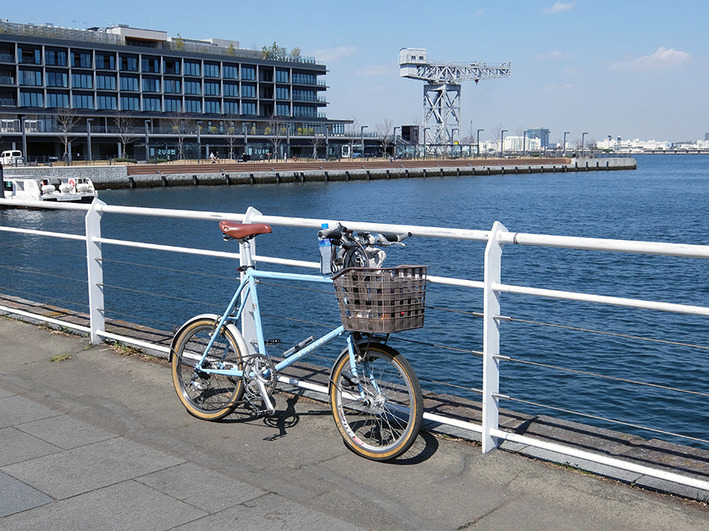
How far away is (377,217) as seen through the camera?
165ft

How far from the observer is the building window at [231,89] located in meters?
106

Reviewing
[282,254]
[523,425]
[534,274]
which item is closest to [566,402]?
[523,425]

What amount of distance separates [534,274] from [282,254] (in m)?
11.1

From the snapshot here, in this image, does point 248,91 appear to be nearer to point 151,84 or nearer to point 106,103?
point 151,84

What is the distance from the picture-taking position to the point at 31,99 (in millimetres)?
87188

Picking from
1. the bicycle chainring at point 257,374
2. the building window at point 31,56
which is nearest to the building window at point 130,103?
the building window at point 31,56

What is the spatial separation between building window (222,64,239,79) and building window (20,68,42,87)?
24.9 m

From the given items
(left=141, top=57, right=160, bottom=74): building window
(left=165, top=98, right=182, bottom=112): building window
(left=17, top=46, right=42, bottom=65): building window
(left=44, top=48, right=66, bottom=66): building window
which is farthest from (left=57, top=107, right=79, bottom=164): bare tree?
(left=165, top=98, right=182, bottom=112): building window

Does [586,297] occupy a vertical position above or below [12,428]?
above

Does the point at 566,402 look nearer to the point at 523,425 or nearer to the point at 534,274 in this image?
the point at 523,425

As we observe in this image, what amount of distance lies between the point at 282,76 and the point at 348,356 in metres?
111

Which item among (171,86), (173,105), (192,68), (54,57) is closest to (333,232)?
(54,57)

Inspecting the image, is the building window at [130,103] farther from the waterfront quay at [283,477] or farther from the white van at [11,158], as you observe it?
the waterfront quay at [283,477]

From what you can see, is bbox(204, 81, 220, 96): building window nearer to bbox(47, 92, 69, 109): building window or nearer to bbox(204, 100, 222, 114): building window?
bbox(204, 100, 222, 114): building window
